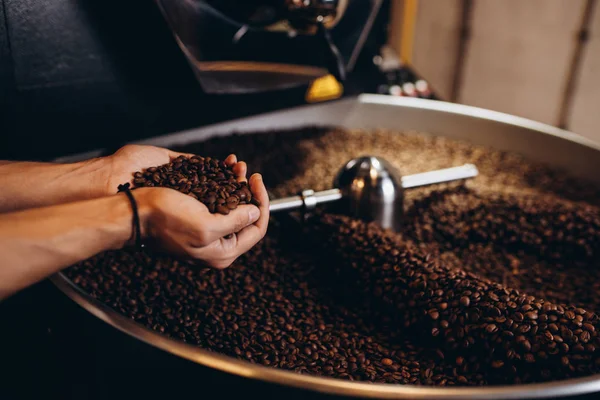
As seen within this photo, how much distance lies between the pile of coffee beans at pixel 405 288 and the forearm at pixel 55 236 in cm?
26

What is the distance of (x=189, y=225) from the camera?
811 mm

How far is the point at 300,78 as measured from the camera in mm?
1710

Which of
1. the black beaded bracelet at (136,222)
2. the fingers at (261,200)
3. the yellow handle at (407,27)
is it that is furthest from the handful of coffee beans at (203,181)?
the yellow handle at (407,27)

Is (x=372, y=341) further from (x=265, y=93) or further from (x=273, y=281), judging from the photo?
(x=265, y=93)

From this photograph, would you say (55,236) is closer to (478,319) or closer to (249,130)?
(478,319)

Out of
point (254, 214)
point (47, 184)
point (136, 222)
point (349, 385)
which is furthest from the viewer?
point (47, 184)

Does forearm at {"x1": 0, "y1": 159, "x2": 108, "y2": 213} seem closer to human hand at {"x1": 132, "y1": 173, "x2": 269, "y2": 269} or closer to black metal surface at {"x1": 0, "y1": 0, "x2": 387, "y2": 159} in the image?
human hand at {"x1": 132, "y1": 173, "x2": 269, "y2": 269}

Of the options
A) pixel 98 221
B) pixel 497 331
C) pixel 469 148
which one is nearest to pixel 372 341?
pixel 497 331

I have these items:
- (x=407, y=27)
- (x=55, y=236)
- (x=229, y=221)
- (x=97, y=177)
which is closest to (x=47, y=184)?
(x=97, y=177)

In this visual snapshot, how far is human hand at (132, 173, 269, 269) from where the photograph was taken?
0.81m

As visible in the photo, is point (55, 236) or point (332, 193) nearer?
point (55, 236)

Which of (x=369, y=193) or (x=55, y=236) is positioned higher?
(x=55, y=236)

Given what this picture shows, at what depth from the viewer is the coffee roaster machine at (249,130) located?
0.67 meters

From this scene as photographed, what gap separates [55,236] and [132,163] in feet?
1.08
